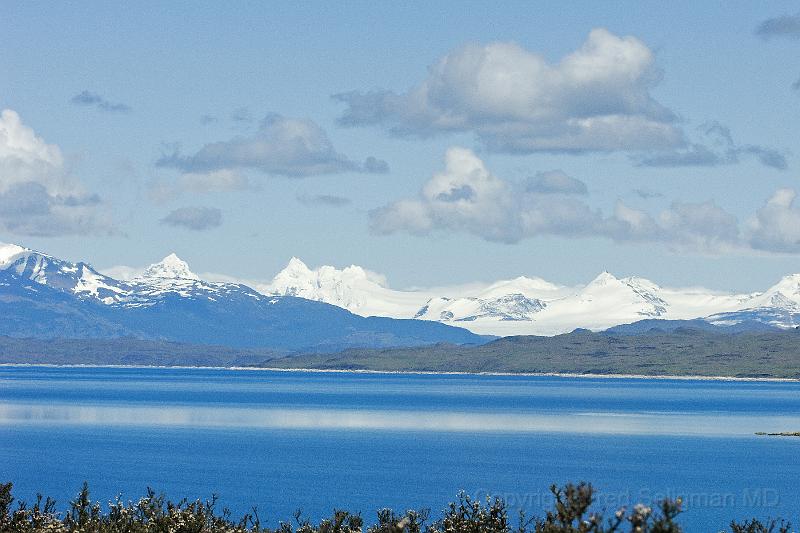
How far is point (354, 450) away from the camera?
161 meters

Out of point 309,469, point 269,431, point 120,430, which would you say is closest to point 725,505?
point 309,469

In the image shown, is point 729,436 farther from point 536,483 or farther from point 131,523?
point 131,523

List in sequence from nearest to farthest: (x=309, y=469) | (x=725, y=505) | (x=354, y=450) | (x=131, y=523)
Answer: (x=131, y=523) → (x=725, y=505) → (x=309, y=469) → (x=354, y=450)

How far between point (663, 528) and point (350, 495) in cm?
7787

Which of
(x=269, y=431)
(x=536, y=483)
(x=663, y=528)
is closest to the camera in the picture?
(x=663, y=528)

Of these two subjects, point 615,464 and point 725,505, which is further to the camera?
point 615,464

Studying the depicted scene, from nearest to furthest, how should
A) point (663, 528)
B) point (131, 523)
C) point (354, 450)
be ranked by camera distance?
point (663, 528) → point (131, 523) → point (354, 450)

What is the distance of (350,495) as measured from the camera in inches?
4508

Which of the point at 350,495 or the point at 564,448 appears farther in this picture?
the point at 564,448

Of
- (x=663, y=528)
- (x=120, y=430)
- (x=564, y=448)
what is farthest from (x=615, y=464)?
(x=663, y=528)

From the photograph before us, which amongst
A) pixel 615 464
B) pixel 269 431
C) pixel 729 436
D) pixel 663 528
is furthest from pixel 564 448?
pixel 663 528

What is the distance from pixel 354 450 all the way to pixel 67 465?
119 ft

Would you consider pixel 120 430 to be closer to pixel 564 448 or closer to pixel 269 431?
pixel 269 431

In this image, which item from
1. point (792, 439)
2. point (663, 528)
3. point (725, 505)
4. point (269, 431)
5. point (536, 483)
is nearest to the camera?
point (663, 528)
